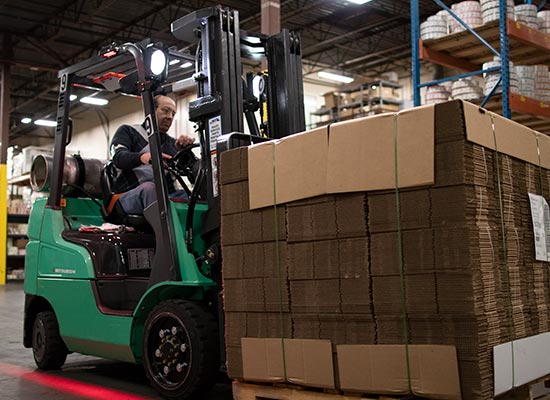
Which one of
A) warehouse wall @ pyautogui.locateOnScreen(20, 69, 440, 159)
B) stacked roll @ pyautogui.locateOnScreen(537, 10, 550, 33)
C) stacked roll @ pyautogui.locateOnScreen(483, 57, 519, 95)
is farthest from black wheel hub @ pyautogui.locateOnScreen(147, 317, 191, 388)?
warehouse wall @ pyautogui.locateOnScreen(20, 69, 440, 159)

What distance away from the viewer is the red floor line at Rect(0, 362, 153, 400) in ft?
13.9

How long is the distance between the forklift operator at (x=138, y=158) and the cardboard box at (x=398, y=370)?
6.93ft

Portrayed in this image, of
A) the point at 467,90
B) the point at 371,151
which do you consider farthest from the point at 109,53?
the point at 467,90

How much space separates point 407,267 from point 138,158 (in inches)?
94.5

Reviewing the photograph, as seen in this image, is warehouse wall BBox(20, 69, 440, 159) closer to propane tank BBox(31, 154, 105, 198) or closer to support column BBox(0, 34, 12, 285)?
support column BBox(0, 34, 12, 285)

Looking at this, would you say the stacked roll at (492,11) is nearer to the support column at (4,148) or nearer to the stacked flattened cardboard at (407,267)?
the stacked flattened cardboard at (407,267)

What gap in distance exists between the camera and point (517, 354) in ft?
9.66

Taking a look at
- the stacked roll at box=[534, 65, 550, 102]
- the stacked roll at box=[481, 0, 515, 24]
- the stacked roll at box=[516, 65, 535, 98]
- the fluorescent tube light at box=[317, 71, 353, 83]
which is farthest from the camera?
the fluorescent tube light at box=[317, 71, 353, 83]

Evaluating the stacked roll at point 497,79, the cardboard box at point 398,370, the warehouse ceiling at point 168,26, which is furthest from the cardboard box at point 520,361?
the warehouse ceiling at point 168,26

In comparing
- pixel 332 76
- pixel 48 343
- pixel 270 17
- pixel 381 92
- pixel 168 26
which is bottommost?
pixel 48 343

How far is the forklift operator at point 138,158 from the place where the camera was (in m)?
4.60

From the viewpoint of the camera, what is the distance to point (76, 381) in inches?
189

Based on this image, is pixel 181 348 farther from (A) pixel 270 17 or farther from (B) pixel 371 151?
(A) pixel 270 17

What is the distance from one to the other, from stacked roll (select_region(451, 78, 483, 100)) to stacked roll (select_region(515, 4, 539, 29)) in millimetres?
774
